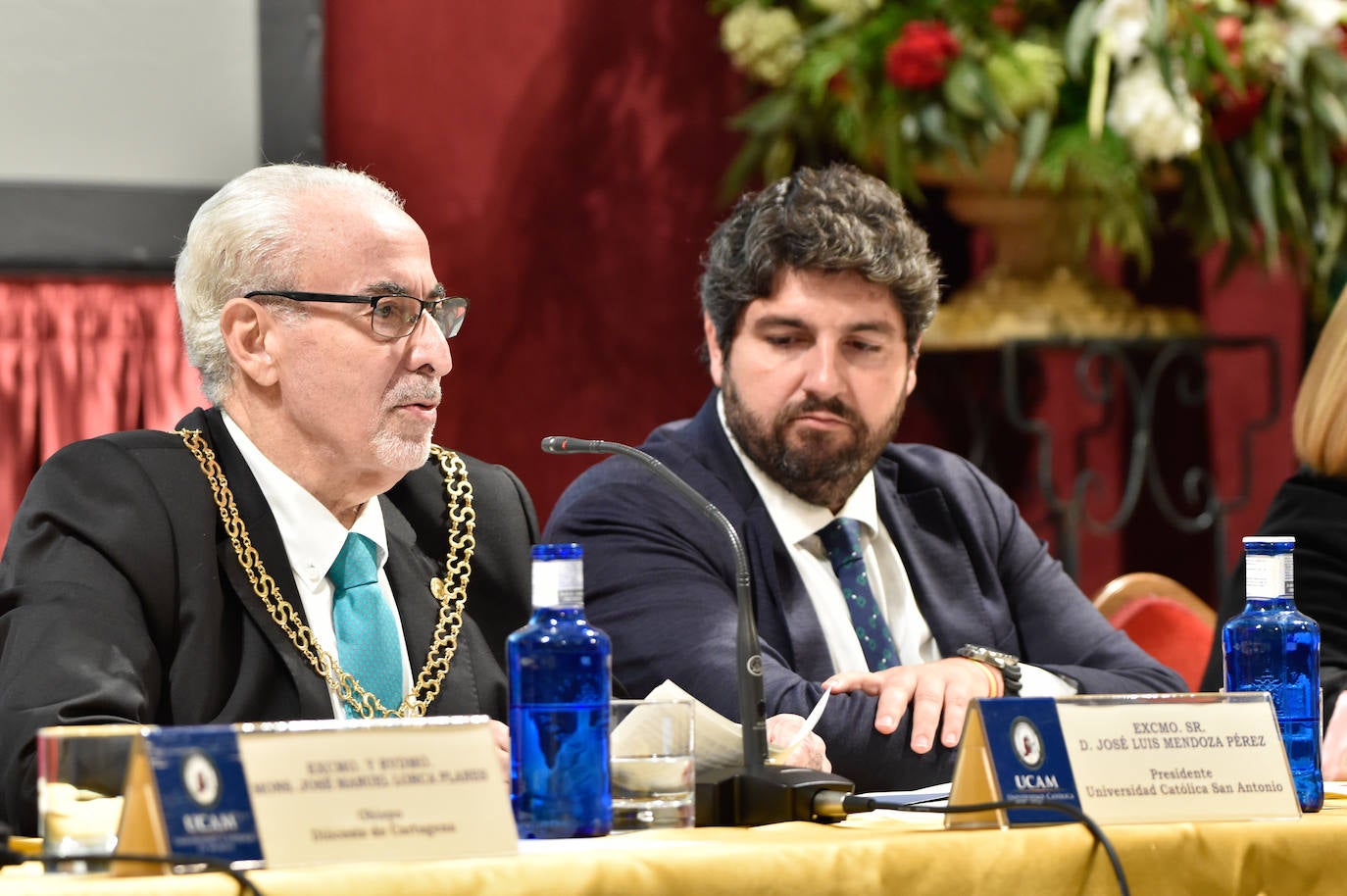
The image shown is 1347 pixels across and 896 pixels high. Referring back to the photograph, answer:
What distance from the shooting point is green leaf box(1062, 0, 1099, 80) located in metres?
3.24

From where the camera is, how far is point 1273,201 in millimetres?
3428

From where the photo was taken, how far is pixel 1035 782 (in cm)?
133

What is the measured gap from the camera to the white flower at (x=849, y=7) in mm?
3232

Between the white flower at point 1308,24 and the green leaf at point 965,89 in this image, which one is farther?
the white flower at point 1308,24

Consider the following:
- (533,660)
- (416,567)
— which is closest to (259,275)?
(416,567)

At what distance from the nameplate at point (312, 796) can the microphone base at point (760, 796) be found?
270 mm

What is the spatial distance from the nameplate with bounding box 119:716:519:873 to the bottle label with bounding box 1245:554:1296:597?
0.74m

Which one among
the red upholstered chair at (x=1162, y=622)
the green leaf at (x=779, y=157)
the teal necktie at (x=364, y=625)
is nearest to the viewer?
the teal necktie at (x=364, y=625)

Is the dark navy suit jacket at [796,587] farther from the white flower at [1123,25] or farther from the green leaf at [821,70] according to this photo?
the white flower at [1123,25]

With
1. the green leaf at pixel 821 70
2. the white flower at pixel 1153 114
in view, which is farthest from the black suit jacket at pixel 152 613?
the white flower at pixel 1153 114

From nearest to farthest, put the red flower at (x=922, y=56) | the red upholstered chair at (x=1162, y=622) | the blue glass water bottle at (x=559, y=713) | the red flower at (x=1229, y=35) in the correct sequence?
the blue glass water bottle at (x=559, y=713) < the red upholstered chair at (x=1162, y=622) < the red flower at (x=922, y=56) < the red flower at (x=1229, y=35)

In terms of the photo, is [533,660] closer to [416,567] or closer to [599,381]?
[416,567]

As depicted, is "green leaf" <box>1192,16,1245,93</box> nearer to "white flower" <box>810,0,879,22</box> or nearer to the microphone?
"white flower" <box>810,0,879,22</box>

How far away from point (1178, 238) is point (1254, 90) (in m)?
0.68
